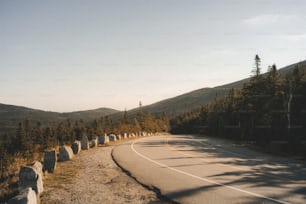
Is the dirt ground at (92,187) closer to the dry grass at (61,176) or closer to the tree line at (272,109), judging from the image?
the dry grass at (61,176)

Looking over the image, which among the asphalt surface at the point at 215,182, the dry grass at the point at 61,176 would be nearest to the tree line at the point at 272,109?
the asphalt surface at the point at 215,182

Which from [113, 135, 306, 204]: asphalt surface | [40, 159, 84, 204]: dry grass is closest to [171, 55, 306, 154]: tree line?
[113, 135, 306, 204]: asphalt surface

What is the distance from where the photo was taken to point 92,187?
9836mm

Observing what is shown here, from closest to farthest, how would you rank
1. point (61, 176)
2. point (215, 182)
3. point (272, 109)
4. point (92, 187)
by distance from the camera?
point (92, 187) → point (215, 182) → point (61, 176) → point (272, 109)

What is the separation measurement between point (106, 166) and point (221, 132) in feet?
184

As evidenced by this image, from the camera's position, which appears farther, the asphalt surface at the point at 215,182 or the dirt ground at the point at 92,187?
the asphalt surface at the point at 215,182

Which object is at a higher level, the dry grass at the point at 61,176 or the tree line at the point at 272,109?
the tree line at the point at 272,109

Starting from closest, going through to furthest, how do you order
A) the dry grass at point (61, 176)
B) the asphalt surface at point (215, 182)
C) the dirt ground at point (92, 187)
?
the dirt ground at point (92, 187), the asphalt surface at point (215, 182), the dry grass at point (61, 176)

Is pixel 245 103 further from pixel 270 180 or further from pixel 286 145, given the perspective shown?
pixel 270 180

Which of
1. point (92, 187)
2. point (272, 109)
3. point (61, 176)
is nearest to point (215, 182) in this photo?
point (92, 187)

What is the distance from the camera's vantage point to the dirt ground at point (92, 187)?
27.8 ft

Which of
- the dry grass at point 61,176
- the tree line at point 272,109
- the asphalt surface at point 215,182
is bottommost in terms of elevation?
the asphalt surface at point 215,182

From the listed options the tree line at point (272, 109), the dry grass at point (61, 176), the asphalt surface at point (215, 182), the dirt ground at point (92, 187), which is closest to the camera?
the dirt ground at point (92, 187)

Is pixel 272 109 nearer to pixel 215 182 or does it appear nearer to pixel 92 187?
pixel 215 182
